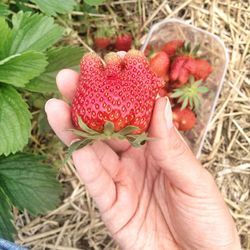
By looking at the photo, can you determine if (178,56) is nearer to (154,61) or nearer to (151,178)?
(154,61)

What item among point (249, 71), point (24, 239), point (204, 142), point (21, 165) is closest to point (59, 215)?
point (24, 239)

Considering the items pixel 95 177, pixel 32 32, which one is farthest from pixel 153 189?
pixel 32 32

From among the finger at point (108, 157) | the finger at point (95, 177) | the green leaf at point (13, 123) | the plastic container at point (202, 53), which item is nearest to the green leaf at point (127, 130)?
the finger at point (95, 177)

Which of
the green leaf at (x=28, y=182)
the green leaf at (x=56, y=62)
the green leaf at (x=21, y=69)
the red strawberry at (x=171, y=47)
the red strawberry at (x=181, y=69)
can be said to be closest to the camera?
the green leaf at (x=21, y=69)

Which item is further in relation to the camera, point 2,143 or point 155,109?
point 2,143

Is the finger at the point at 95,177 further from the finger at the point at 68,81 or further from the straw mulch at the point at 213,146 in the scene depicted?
the straw mulch at the point at 213,146

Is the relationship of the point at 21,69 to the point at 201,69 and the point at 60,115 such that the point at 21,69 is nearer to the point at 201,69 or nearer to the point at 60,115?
the point at 60,115

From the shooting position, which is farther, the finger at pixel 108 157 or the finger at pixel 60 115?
the finger at pixel 108 157
